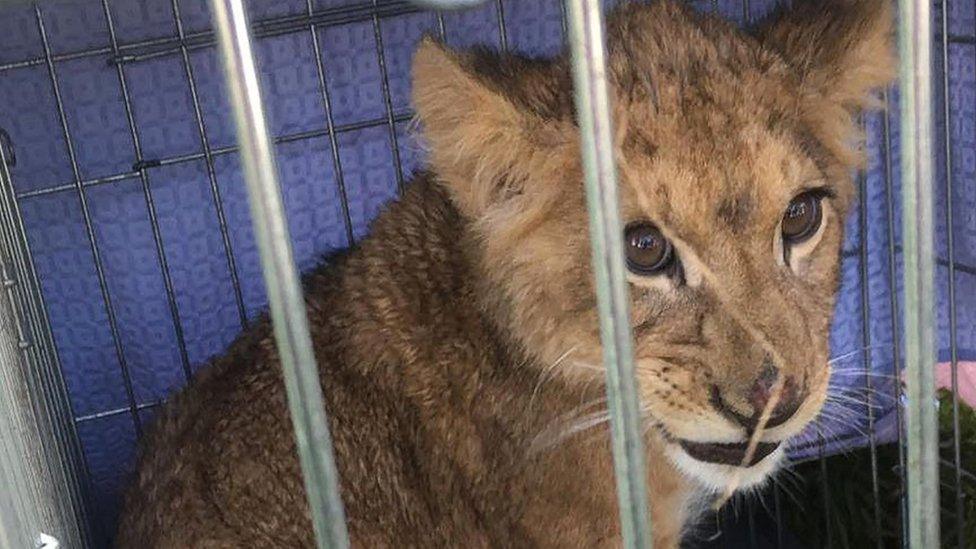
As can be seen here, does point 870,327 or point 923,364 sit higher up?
point 923,364

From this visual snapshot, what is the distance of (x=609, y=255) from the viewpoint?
2.46 ft

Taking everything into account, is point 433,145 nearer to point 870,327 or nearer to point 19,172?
point 19,172

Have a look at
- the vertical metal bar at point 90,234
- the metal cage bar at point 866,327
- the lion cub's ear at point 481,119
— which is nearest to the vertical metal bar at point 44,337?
the vertical metal bar at point 90,234

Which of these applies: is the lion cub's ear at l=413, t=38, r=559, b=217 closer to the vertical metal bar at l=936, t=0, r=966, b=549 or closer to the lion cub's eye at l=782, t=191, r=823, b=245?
the lion cub's eye at l=782, t=191, r=823, b=245

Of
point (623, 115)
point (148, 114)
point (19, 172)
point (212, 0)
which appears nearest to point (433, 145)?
point (623, 115)

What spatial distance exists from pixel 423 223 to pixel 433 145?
266 millimetres

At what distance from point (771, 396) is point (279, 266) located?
0.69 meters

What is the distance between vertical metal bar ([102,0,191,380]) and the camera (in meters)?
1.92

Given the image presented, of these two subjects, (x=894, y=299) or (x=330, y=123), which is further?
(x=894, y=299)

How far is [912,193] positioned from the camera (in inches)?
30.6

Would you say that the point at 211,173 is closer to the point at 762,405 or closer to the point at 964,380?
the point at 762,405

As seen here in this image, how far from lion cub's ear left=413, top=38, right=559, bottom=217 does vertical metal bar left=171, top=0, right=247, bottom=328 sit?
0.65 meters

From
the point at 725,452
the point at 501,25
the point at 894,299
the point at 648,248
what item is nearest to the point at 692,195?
the point at 648,248

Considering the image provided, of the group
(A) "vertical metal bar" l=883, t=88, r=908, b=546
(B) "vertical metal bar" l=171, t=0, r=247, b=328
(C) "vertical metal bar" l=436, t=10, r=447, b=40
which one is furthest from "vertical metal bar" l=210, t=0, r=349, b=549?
(A) "vertical metal bar" l=883, t=88, r=908, b=546
